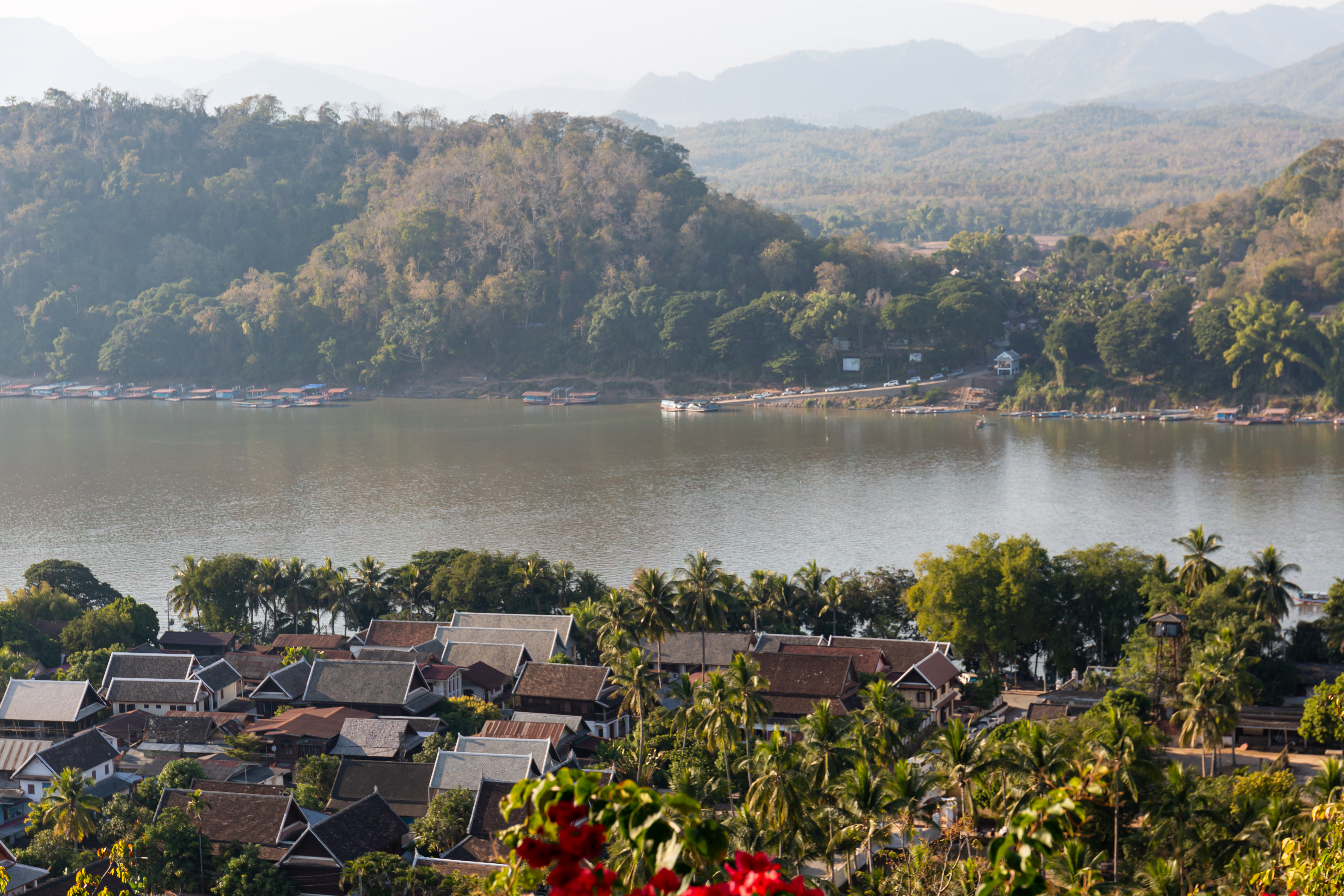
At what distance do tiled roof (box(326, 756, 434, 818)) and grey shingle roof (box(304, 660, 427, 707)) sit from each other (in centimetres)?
354

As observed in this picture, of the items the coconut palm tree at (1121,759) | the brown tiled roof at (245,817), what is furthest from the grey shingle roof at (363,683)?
the coconut palm tree at (1121,759)

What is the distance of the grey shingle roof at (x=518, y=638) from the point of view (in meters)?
26.1

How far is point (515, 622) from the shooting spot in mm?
27547

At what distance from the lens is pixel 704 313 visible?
76.1 m

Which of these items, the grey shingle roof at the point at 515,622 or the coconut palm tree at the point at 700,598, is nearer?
the coconut palm tree at the point at 700,598

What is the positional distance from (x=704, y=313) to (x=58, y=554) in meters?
45.2

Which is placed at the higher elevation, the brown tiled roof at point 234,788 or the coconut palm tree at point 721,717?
the coconut palm tree at point 721,717

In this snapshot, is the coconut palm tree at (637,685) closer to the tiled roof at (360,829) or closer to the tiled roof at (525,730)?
the tiled roof at (525,730)

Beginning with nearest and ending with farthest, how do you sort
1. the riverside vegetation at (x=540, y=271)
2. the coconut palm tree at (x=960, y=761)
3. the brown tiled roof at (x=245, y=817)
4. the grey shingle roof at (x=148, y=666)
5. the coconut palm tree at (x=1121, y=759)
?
the coconut palm tree at (x=960, y=761)
the coconut palm tree at (x=1121, y=759)
the brown tiled roof at (x=245, y=817)
the grey shingle roof at (x=148, y=666)
the riverside vegetation at (x=540, y=271)

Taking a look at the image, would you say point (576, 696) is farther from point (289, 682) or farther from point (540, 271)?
point (540, 271)

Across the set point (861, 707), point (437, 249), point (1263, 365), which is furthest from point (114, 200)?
point (861, 707)

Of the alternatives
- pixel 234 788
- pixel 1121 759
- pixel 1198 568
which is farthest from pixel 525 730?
pixel 1198 568

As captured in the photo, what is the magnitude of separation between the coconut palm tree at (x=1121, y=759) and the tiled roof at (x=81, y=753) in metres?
16.0

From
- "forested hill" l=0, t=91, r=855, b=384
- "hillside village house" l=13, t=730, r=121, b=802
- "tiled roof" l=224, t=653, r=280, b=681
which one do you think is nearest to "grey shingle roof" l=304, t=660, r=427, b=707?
"tiled roof" l=224, t=653, r=280, b=681
